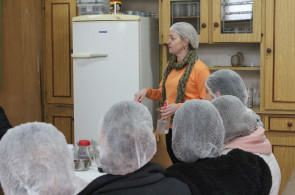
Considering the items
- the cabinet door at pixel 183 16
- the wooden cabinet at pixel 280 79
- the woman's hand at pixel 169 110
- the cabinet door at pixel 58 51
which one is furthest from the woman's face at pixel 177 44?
the cabinet door at pixel 58 51

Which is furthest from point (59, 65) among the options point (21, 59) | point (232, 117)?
point (232, 117)

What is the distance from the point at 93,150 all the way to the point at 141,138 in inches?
40.1

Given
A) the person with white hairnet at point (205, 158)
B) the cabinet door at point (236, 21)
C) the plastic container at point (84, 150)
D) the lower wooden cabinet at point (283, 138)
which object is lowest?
the lower wooden cabinet at point (283, 138)

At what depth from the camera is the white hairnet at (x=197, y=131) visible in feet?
5.20

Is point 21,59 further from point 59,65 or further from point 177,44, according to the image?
point 177,44

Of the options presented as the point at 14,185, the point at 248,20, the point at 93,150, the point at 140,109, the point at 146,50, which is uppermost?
the point at 248,20

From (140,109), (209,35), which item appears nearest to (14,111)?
(209,35)

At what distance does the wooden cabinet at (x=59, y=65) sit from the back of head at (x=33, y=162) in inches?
118

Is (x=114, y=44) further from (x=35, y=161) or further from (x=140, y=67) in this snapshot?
(x=35, y=161)

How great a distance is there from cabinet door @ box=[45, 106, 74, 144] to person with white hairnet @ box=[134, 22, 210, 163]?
1.23 meters

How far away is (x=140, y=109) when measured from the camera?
4.58 feet

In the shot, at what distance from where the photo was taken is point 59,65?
13.8 ft

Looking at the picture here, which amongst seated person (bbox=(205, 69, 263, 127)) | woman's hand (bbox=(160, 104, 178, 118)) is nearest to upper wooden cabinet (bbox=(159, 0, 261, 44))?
woman's hand (bbox=(160, 104, 178, 118))

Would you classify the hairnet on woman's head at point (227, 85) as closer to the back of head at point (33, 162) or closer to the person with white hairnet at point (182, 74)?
the person with white hairnet at point (182, 74)
